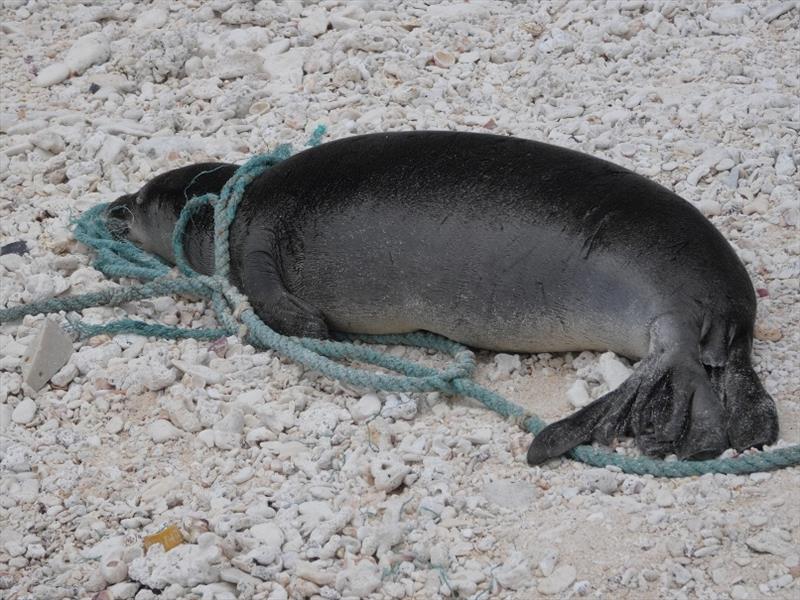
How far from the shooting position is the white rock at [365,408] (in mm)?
3850

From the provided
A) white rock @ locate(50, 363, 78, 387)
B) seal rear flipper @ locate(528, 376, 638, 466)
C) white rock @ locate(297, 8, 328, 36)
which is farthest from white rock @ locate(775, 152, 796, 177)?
white rock @ locate(50, 363, 78, 387)

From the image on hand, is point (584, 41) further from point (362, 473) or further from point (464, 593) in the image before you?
point (464, 593)

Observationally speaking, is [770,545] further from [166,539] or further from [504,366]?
[166,539]

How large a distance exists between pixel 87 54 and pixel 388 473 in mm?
3936

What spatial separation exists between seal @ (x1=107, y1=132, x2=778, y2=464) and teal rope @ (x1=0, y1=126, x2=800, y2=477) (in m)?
0.06

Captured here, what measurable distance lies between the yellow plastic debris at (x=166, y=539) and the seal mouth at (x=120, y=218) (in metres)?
2.15

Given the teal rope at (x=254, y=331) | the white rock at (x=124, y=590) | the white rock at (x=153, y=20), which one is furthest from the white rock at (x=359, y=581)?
the white rock at (x=153, y=20)

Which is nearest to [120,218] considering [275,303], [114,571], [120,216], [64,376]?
[120,216]

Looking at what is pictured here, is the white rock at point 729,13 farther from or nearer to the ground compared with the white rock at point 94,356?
farther from the ground

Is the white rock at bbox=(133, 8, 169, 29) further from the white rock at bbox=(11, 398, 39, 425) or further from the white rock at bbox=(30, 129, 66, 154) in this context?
the white rock at bbox=(11, 398, 39, 425)

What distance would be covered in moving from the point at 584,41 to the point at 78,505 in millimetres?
3451

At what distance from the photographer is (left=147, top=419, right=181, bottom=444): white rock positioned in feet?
12.4

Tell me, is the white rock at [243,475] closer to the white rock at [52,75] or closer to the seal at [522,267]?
the seal at [522,267]

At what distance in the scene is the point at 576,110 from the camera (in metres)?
5.38
